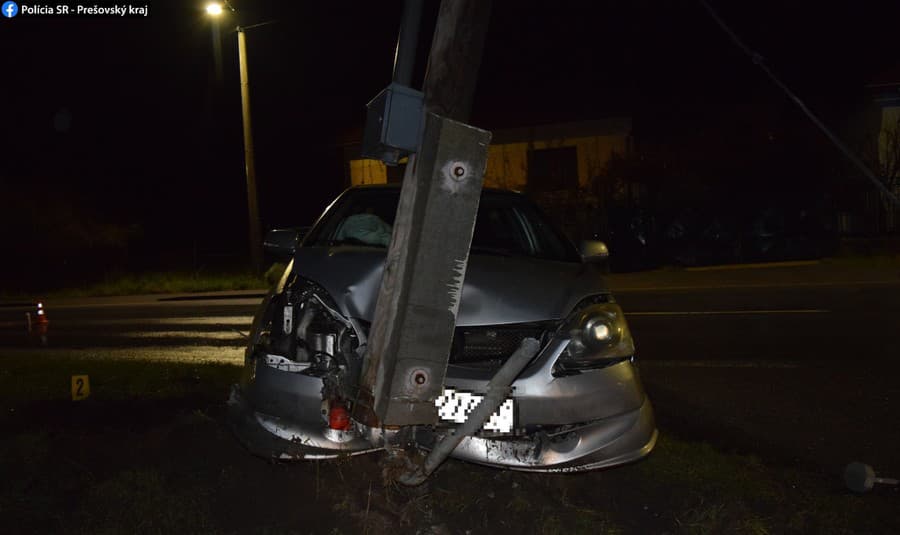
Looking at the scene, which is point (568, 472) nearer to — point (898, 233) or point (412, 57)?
point (412, 57)

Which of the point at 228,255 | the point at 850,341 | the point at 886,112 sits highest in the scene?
the point at 886,112

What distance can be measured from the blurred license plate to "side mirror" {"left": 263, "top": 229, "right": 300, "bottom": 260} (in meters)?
2.11

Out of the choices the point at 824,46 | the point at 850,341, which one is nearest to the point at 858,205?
the point at 824,46

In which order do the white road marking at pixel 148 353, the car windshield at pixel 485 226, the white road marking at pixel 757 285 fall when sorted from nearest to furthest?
the car windshield at pixel 485 226 → the white road marking at pixel 148 353 → the white road marking at pixel 757 285

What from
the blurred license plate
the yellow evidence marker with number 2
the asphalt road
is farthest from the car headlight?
the yellow evidence marker with number 2

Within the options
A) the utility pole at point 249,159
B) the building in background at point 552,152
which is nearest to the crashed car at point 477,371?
the utility pole at point 249,159

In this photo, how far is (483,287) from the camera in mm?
3984

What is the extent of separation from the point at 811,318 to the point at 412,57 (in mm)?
8735

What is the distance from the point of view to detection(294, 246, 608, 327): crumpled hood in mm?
3920

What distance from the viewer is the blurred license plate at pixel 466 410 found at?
367cm

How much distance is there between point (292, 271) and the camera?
4305mm

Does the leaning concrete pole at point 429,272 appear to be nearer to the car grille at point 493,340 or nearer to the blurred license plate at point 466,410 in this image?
the blurred license plate at point 466,410

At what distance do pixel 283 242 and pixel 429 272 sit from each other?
221 centimetres

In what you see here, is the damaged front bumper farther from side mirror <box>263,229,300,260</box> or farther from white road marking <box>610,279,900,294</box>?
white road marking <box>610,279,900,294</box>
